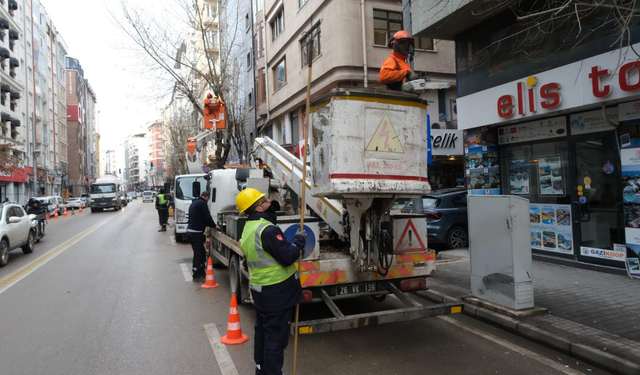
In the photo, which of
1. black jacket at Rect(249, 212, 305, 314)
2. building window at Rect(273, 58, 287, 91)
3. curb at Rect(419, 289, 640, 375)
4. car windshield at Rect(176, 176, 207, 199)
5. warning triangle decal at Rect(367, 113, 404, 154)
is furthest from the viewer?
building window at Rect(273, 58, 287, 91)

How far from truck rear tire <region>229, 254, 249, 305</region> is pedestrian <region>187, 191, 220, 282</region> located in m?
1.67

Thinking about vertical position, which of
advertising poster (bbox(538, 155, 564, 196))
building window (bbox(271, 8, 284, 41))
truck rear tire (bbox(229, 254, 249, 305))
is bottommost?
truck rear tire (bbox(229, 254, 249, 305))

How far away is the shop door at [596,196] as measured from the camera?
25.0 ft

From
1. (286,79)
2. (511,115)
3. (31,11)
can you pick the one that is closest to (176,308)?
(511,115)

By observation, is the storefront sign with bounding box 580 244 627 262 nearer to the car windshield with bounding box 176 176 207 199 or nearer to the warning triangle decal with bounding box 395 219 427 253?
the warning triangle decal with bounding box 395 219 427 253

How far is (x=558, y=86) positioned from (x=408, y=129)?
5.01 m

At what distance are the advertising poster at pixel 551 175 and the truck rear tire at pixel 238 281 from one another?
662 centimetres

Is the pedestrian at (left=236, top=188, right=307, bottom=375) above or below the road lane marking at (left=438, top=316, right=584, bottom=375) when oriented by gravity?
above

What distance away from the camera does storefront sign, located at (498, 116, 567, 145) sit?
8594 millimetres

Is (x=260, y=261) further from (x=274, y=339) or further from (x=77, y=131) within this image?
(x=77, y=131)

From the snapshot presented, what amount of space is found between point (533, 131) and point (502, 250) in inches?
185

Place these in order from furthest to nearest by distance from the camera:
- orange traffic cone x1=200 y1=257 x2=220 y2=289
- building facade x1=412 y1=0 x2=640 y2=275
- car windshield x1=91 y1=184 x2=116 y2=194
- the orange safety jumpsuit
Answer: car windshield x1=91 y1=184 x2=116 y2=194, orange traffic cone x1=200 y1=257 x2=220 y2=289, building facade x1=412 y1=0 x2=640 y2=275, the orange safety jumpsuit

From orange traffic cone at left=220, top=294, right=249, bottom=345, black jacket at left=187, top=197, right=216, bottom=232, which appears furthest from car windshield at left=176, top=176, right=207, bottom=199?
orange traffic cone at left=220, top=294, right=249, bottom=345

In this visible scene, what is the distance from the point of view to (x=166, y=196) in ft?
60.5
